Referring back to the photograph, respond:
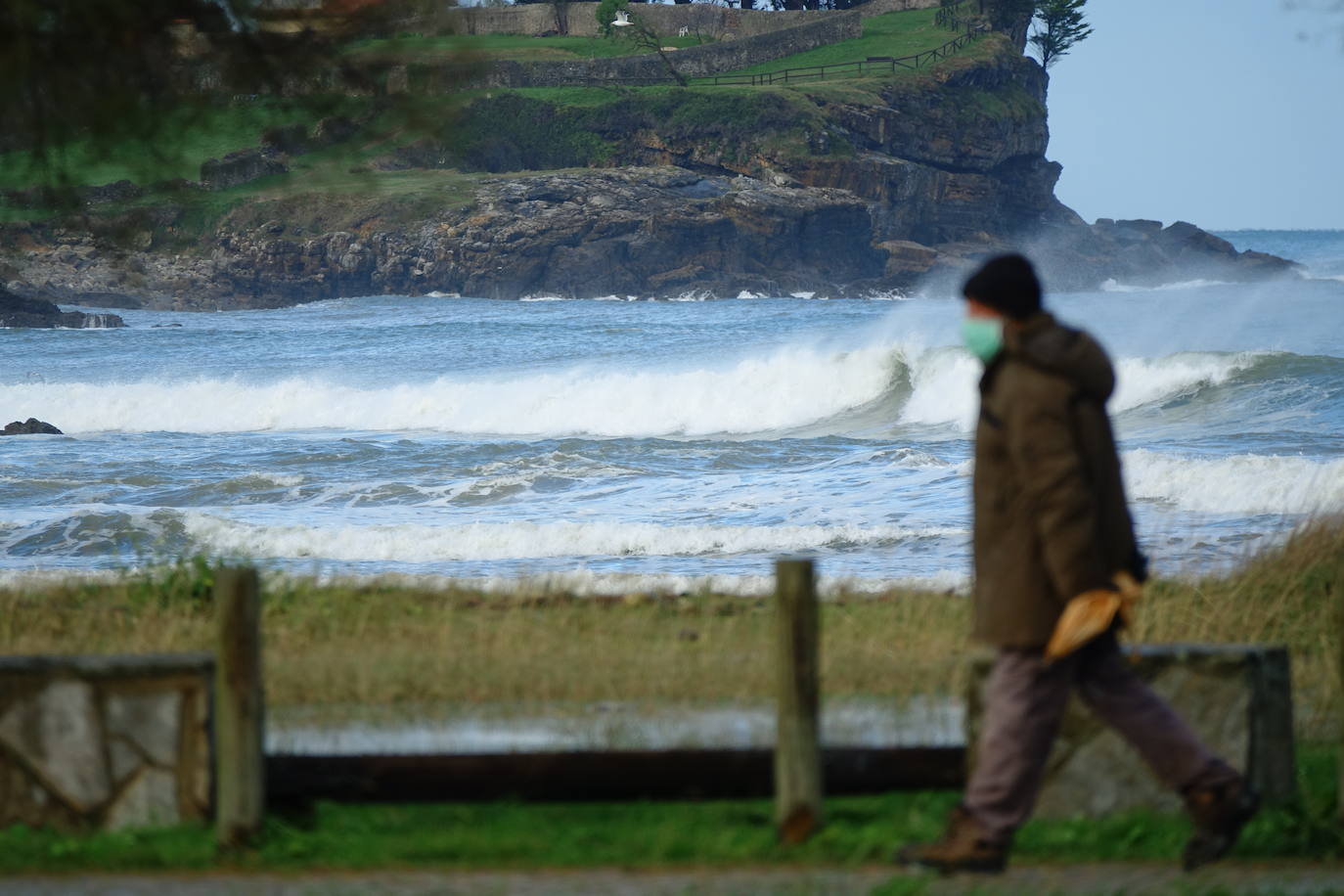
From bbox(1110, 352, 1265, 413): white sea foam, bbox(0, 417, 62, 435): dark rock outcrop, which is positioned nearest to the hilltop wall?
bbox(1110, 352, 1265, 413): white sea foam

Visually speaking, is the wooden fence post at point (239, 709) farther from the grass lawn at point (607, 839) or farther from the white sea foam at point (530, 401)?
the white sea foam at point (530, 401)

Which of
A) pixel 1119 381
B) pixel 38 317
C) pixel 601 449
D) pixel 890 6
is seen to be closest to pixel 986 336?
pixel 601 449

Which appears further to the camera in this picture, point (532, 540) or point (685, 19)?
point (685, 19)

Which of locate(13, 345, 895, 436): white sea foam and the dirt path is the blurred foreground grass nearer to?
the dirt path

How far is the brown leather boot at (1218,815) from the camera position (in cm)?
414

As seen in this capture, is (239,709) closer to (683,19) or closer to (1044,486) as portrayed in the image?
(1044,486)

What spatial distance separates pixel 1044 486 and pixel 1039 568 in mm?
236

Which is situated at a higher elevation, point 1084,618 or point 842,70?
point 842,70

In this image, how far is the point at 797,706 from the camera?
14.1 ft

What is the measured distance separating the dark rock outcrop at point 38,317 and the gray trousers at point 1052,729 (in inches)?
2136

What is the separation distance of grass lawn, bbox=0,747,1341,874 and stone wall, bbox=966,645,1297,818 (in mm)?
76

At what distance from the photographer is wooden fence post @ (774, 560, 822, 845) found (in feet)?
14.0

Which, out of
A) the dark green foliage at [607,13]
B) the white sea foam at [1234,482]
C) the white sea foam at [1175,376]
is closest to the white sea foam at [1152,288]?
the dark green foliage at [607,13]

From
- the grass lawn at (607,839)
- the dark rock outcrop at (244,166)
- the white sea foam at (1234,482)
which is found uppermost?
the dark rock outcrop at (244,166)
